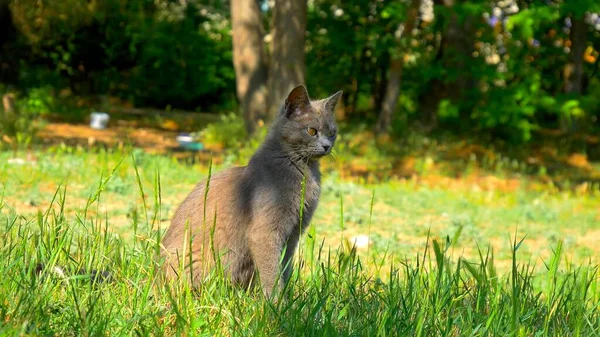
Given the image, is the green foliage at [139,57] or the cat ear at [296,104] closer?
the cat ear at [296,104]

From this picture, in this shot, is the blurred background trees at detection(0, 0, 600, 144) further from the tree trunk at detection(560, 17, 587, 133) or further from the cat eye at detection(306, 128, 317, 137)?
the cat eye at detection(306, 128, 317, 137)

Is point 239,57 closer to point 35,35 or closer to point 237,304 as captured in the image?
point 35,35

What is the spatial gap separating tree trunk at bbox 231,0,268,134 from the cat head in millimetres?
8059

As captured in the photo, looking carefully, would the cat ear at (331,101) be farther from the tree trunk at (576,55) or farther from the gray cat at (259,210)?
the tree trunk at (576,55)

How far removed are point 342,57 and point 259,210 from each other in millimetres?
13119

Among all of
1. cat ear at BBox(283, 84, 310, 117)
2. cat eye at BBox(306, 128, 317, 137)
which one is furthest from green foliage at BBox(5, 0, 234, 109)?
cat eye at BBox(306, 128, 317, 137)

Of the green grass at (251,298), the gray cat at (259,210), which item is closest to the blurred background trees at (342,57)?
the gray cat at (259,210)

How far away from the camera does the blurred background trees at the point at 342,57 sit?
40.5 ft

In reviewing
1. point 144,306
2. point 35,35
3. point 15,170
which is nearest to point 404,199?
point 15,170

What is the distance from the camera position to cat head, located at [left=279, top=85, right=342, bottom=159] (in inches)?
172

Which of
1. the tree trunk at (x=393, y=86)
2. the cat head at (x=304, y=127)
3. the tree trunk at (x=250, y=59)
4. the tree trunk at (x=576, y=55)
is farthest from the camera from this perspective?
the tree trunk at (x=576, y=55)

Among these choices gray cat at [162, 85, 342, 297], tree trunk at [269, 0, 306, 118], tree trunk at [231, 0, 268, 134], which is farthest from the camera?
tree trunk at [231, 0, 268, 134]

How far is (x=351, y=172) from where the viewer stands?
39.9ft

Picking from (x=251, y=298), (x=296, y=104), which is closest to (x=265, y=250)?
(x=251, y=298)
